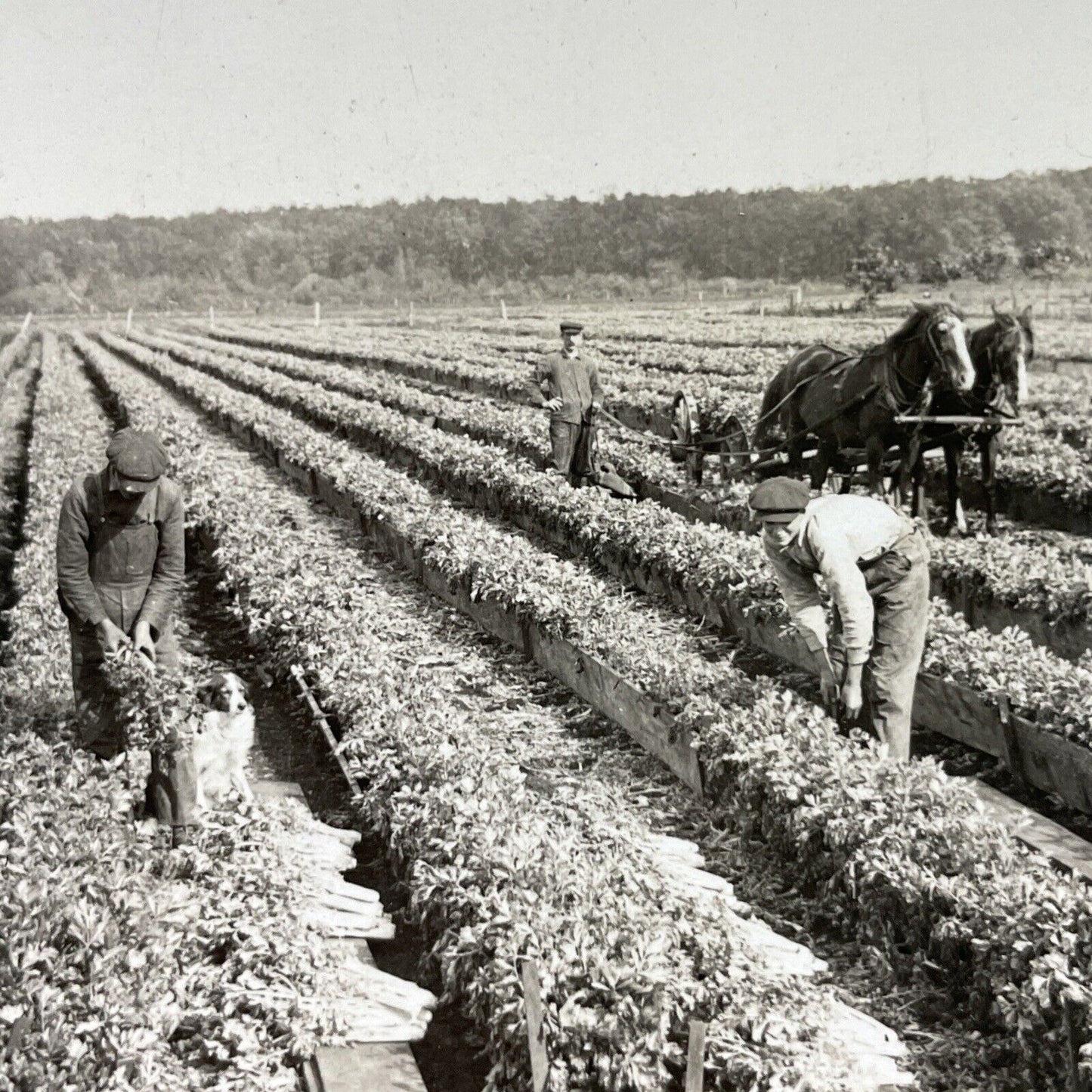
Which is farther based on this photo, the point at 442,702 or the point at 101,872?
the point at 442,702

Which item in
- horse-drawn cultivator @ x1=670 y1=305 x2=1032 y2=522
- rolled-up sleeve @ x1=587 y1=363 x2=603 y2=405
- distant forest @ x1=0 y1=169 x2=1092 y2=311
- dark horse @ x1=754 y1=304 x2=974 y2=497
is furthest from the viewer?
distant forest @ x1=0 y1=169 x2=1092 y2=311

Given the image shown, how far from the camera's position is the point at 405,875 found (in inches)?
210

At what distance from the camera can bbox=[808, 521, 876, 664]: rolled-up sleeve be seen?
5.12 m

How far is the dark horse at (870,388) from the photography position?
1002cm

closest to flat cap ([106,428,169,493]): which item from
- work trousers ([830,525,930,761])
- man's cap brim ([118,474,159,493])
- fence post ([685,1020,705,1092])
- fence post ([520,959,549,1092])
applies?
man's cap brim ([118,474,159,493])

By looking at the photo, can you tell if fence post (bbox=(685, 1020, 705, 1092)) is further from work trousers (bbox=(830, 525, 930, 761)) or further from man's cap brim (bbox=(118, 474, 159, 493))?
man's cap brim (bbox=(118, 474, 159, 493))

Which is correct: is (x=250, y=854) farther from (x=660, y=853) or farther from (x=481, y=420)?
(x=481, y=420)

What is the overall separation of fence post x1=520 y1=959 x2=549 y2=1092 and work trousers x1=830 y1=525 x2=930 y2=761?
252 cm

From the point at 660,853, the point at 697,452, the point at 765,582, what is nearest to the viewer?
the point at 660,853

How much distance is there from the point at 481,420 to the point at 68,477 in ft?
21.3

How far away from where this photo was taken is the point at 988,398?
1058 cm

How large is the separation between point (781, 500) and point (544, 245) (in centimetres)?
7058

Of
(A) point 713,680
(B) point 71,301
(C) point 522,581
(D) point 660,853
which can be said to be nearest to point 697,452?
(C) point 522,581

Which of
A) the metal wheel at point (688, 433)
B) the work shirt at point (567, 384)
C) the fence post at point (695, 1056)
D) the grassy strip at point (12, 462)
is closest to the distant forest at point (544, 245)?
the grassy strip at point (12, 462)
